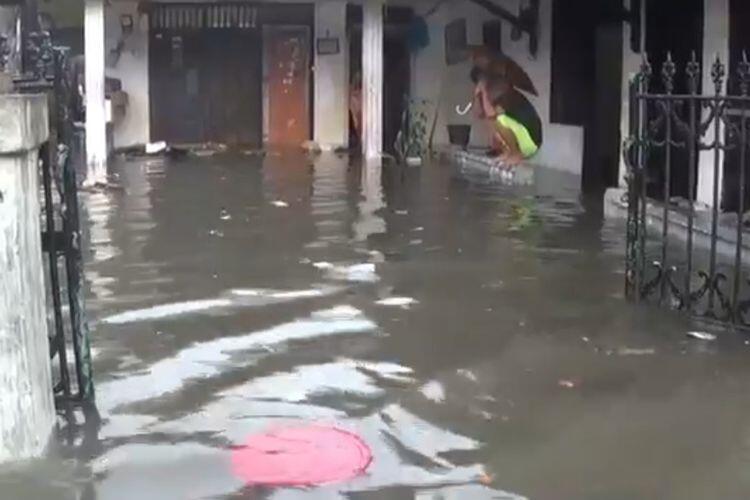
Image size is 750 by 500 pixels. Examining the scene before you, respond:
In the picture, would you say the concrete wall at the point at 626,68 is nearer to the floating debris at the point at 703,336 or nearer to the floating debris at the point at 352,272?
the floating debris at the point at 352,272

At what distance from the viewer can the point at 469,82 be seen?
2189cm

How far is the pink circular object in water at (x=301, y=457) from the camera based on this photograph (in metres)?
4.70

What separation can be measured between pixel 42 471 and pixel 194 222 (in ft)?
23.4

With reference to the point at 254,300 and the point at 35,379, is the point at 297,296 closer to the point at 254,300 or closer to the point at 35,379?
the point at 254,300

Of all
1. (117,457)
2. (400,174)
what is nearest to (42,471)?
(117,457)

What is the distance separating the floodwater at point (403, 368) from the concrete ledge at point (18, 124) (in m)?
1.25

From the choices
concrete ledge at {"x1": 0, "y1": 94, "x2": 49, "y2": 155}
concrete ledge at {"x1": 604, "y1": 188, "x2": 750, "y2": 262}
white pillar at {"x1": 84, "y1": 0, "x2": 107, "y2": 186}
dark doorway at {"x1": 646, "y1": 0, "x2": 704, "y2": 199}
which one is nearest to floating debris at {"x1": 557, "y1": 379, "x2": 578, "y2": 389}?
concrete ledge at {"x1": 0, "y1": 94, "x2": 49, "y2": 155}

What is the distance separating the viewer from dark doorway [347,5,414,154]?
22688 millimetres

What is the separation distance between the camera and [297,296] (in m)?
8.04

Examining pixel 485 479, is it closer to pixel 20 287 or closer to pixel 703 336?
pixel 20 287

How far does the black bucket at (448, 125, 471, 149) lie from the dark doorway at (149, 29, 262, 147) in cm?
391

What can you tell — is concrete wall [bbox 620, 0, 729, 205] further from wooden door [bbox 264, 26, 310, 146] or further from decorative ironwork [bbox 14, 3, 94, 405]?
wooden door [bbox 264, 26, 310, 146]

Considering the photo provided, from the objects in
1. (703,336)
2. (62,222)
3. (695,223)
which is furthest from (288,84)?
(62,222)

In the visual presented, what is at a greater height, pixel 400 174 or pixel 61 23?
pixel 61 23
